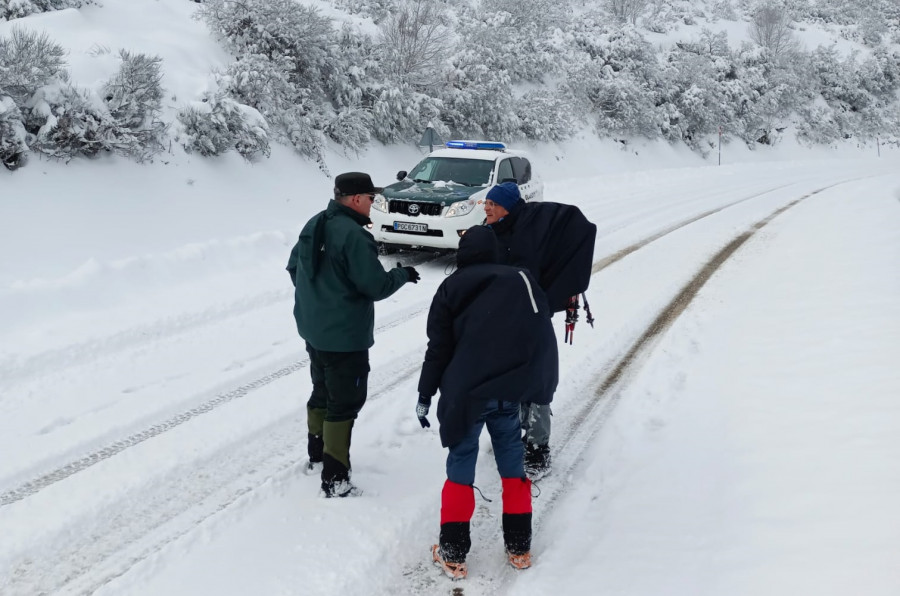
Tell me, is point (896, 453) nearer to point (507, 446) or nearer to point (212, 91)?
point (507, 446)

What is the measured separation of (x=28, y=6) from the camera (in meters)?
14.0

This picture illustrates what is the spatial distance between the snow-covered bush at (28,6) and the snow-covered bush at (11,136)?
5059 millimetres

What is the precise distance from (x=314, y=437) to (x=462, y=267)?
1.75 metres

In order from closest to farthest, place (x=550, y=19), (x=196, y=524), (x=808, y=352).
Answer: (x=196, y=524)
(x=808, y=352)
(x=550, y=19)

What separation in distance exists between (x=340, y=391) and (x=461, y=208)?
6.35 m

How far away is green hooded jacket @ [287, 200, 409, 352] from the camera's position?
3928 millimetres

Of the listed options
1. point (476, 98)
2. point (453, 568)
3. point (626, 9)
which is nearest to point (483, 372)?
point (453, 568)

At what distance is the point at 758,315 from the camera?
7.93m

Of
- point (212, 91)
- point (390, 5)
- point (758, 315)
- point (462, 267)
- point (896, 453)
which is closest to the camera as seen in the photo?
point (462, 267)

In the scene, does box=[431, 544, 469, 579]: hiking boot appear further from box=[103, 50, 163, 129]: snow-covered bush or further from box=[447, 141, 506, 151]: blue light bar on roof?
box=[103, 50, 163, 129]: snow-covered bush

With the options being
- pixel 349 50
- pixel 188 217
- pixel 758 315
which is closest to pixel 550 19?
pixel 349 50

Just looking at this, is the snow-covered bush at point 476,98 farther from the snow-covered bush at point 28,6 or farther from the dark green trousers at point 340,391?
the dark green trousers at point 340,391

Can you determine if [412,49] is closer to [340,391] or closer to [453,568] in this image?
[340,391]

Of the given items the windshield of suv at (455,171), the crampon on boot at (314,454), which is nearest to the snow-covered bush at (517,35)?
the windshield of suv at (455,171)
